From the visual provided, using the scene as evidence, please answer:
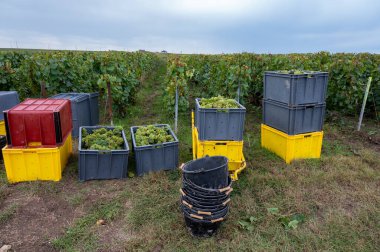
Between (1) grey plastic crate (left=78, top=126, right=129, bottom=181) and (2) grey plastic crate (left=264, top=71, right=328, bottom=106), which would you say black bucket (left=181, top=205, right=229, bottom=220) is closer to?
(1) grey plastic crate (left=78, top=126, right=129, bottom=181)

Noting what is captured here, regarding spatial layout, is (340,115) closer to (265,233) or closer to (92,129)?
(265,233)

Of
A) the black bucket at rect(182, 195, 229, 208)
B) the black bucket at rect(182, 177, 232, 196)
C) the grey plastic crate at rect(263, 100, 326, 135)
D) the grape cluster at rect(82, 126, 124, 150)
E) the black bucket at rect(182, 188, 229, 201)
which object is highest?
the grey plastic crate at rect(263, 100, 326, 135)

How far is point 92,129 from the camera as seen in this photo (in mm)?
5543

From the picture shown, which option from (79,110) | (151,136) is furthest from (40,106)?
(79,110)

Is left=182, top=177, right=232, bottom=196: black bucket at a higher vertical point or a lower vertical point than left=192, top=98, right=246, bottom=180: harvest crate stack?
lower

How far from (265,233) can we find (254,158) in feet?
7.45

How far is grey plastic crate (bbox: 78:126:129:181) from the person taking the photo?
4484mm

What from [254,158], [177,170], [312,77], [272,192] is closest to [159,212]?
[177,170]

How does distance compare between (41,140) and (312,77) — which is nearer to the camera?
(41,140)

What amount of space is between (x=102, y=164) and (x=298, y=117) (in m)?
3.42

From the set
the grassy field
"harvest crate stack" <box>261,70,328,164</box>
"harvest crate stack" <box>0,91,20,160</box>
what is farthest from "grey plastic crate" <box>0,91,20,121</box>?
"harvest crate stack" <box>261,70,328,164</box>

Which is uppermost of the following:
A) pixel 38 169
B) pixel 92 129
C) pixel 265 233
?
pixel 92 129

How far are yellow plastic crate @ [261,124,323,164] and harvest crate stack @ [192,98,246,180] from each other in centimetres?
106

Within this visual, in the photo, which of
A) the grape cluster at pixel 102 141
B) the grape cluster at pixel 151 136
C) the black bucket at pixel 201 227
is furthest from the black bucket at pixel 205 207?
the grape cluster at pixel 102 141
